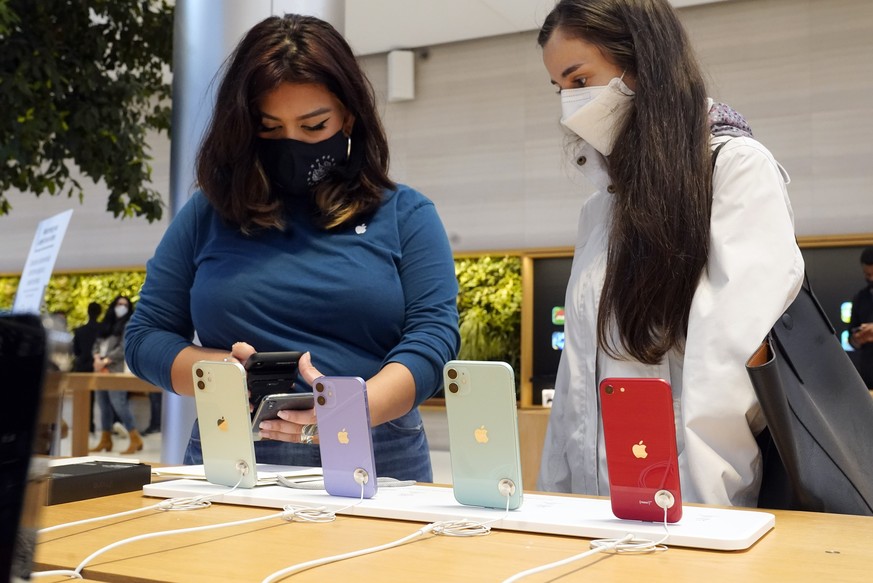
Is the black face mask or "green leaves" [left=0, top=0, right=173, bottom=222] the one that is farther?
"green leaves" [left=0, top=0, right=173, bottom=222]

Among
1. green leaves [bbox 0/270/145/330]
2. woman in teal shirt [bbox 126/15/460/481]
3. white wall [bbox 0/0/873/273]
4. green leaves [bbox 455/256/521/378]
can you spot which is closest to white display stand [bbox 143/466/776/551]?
woman in teal shirt [bbox 126/15/460/481]

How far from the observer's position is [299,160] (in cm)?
199

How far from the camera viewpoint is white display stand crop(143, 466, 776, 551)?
3.88 feet

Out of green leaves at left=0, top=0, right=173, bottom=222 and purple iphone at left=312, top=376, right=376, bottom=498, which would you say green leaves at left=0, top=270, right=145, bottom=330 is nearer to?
green leaves at left=0, top=0, right=173, bottom=222

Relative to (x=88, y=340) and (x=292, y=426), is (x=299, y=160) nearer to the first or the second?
(x=292, y=426)

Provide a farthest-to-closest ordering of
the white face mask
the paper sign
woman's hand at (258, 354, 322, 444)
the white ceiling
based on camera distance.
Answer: the white ceiling → the paper sign → the white face mask → woman's hand at (258, 354, 322, 444)

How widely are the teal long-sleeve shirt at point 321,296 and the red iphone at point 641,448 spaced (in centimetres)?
55

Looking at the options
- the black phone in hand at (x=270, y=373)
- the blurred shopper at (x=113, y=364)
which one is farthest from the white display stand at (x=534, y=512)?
the blurred shopper at (x=113, y=364)

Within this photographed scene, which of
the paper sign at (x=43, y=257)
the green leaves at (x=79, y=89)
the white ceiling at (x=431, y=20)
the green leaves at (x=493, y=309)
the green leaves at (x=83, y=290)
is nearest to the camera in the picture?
the paper sign at (x=43, y=257)

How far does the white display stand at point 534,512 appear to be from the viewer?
118 centimetres

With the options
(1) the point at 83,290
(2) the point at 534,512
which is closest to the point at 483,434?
(2) the point at 534,512

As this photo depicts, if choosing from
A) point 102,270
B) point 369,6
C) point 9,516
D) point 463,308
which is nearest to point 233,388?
point 9,516

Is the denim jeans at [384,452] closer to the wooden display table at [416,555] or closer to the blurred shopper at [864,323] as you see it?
the wooden display table at [416,555]

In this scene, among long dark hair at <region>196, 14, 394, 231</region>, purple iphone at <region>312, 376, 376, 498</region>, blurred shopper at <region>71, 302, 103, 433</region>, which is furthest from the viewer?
blurred shopper at <region>71, 302, 103, 433</region>
